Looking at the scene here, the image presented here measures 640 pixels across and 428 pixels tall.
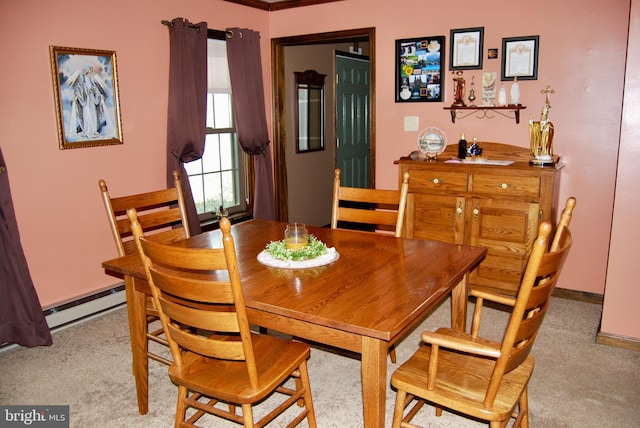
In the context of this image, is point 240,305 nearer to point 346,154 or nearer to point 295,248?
point 295,248

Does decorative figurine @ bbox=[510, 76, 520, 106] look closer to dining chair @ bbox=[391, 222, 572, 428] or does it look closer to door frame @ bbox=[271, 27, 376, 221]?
door frame @ bbox=[271, 27, 376, 221]

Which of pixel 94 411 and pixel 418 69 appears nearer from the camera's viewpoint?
pixel 94 411

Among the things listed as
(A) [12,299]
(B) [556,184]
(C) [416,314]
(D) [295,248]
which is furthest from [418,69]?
(A) [12,299]

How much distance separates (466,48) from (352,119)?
7.82 feet

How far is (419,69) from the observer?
4199 mm

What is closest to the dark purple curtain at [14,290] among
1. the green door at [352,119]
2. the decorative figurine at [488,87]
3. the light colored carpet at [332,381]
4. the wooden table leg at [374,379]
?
the light colored carpet at [332,381]

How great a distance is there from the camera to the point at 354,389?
264 cm

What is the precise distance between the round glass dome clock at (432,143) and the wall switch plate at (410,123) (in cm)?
16

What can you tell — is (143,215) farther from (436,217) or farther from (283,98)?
(283,98)

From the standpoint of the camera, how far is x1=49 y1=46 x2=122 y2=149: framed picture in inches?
128

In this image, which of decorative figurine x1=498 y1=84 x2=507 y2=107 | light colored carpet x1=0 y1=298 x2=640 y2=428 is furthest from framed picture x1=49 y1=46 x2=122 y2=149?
Answer: decorative figurine x1=498 y1=84 x2=507 y2=107

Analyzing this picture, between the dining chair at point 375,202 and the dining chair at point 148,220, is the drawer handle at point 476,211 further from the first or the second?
the dining chair at point 148,220

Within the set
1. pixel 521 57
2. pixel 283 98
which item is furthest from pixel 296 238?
pixel 283 98

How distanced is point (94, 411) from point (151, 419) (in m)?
0.30
